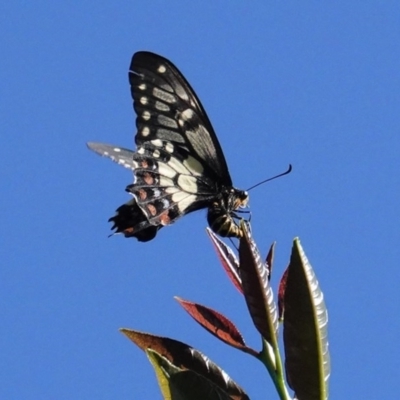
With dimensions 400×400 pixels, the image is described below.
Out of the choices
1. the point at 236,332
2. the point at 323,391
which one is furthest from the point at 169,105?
the point at 323,391

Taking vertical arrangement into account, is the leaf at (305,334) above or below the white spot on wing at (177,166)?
below

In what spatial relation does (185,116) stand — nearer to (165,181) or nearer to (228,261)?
(165,181)

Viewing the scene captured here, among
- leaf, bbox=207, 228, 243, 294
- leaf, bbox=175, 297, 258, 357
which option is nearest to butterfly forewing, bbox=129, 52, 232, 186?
leaf, bbox=207, 228, 243, 294

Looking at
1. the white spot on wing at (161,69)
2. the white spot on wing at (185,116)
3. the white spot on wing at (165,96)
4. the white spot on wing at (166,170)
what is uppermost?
the white spot on wing at (161,69)

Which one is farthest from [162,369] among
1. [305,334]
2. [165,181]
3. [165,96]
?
[165,96]

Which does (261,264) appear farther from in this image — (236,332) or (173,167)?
(173,167)

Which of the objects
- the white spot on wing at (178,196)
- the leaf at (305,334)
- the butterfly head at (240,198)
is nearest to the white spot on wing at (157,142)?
the white spot on wing at (178,196)

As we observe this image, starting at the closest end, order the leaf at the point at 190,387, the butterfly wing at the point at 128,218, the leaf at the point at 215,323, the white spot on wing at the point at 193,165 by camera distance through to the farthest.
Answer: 1. the leaf at the point at 190,387
2. the leaf at the point at 215,323
3. the butterfly wing at the point at 128,218
4. the white spot on wing at the point at 193,165

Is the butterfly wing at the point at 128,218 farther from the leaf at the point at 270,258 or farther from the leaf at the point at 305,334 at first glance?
the leaf at the point at 305,334

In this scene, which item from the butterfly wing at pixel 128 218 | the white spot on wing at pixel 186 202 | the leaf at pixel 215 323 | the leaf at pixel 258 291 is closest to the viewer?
the leaf at pixel 258 291
